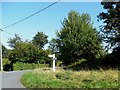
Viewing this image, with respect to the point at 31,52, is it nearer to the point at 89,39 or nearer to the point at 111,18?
the point at 89,39

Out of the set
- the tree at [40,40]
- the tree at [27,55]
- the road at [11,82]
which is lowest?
the road at [11,82]

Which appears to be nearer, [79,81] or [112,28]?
[79,81]

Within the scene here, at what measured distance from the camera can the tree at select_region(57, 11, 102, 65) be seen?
2143 inches

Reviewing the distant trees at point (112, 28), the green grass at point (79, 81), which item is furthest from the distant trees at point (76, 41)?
the green grass at point (79, 81)

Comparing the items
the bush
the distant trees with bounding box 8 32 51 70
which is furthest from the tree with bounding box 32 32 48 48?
the bush

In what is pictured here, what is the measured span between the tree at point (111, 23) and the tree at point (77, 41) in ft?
41.5

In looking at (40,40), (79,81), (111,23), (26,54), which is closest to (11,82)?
(79,81)

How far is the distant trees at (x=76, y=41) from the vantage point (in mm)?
54469

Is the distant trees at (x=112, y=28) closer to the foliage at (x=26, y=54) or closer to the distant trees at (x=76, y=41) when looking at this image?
the distant trees at (x=76, y=41)

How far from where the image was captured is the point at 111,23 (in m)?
39.3

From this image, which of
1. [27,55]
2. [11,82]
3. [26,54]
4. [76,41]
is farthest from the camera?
[26,54]

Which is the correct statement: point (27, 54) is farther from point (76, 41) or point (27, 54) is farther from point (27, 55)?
point (76, 41)

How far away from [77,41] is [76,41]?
10.3 inches

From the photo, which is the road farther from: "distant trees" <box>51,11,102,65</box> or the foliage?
the foliage
